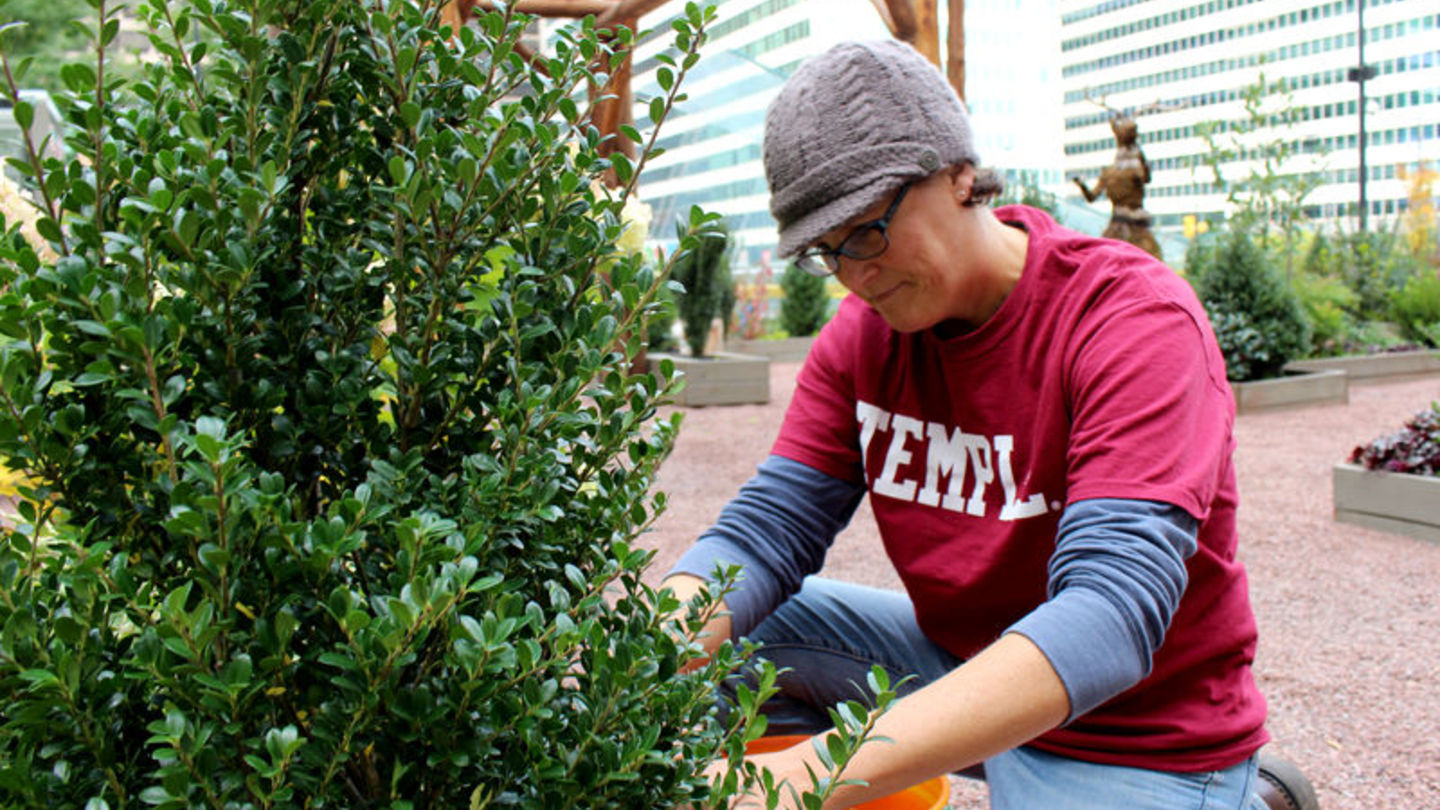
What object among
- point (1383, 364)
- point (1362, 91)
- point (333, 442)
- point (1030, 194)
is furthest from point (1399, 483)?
point (1362, 91)

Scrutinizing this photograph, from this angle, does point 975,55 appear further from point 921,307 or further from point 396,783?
point 396,783

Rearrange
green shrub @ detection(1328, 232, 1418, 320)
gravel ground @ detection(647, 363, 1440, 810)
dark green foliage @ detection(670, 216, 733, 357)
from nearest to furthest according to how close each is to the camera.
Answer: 1. gravel ground @ detection(647, 363, 1440, 810)
2. dark green foliage @ detection(670, 216, 733, 357)
3. green shrub @ detection(1328, 232, 1418, 320)

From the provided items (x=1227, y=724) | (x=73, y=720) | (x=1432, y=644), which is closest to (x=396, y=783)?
(x=73, y=720)

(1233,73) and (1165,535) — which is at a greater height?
(1233,73)

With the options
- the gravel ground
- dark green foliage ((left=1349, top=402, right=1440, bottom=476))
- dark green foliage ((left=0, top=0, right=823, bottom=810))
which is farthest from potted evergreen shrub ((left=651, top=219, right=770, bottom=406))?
dark green foliage ((left=0, top=0, right=823, bottom=810))

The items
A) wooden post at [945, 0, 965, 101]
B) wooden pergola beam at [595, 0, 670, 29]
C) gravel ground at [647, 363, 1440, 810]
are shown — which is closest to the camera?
wooden pergola beam at [595, 0, 670, 29]

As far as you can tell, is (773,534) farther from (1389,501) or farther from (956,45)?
(956,45)

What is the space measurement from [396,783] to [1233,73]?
1918cm

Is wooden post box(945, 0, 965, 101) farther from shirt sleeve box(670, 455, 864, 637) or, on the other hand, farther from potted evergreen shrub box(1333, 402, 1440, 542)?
shirt sleeve box(670, 455, 864, 637)

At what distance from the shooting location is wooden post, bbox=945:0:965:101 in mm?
5938

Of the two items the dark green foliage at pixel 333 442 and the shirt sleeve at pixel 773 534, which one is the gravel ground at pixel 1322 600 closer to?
the dark green foliage at pixel 333 442

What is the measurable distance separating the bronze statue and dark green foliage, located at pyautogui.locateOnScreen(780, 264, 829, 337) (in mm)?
5031

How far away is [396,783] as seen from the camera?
0.83 metres

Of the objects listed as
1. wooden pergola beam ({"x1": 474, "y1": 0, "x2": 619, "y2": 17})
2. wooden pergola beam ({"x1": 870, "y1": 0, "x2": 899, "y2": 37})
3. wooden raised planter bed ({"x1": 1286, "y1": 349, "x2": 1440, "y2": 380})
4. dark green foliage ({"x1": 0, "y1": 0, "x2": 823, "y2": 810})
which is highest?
wooden pergola beam ({"x1": 870, "y1": 0, "x2": 899, "y2": 37})
